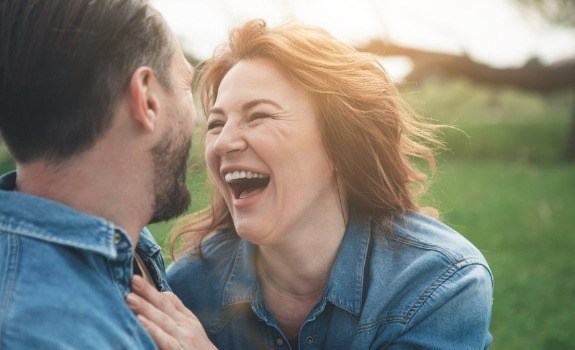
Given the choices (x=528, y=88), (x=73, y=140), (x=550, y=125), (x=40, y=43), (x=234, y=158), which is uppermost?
(x=40, y=43)

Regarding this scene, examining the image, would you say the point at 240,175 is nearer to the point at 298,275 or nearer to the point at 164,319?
the point at 298,275

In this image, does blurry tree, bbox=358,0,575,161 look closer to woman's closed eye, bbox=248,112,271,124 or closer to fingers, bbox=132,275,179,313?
woman's closed eye, bbox=248,112,271,124

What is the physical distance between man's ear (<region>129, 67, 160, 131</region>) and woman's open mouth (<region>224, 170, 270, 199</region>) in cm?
74

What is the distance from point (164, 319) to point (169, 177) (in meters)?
0.47

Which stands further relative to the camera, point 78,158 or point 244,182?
point 244,182

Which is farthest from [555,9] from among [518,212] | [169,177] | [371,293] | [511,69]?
[169,177]

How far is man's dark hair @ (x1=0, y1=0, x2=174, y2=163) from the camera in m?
1.76

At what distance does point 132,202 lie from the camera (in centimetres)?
200

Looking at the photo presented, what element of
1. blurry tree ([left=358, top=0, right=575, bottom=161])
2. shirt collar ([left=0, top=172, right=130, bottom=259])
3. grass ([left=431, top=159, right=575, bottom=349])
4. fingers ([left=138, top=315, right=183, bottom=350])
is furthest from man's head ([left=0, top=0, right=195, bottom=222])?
blurry tree ([left=358, top=0, right=575, bottom=161])

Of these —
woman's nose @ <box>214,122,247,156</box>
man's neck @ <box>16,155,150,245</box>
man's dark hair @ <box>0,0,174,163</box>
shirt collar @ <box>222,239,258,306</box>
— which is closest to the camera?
man's dark hair @ <box>0,0,174,163</box>

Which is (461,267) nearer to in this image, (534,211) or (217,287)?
(217,287)

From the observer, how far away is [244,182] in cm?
292

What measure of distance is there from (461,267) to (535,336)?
2.81 m

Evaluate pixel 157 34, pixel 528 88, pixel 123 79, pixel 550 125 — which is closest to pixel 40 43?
pixel 123 79
